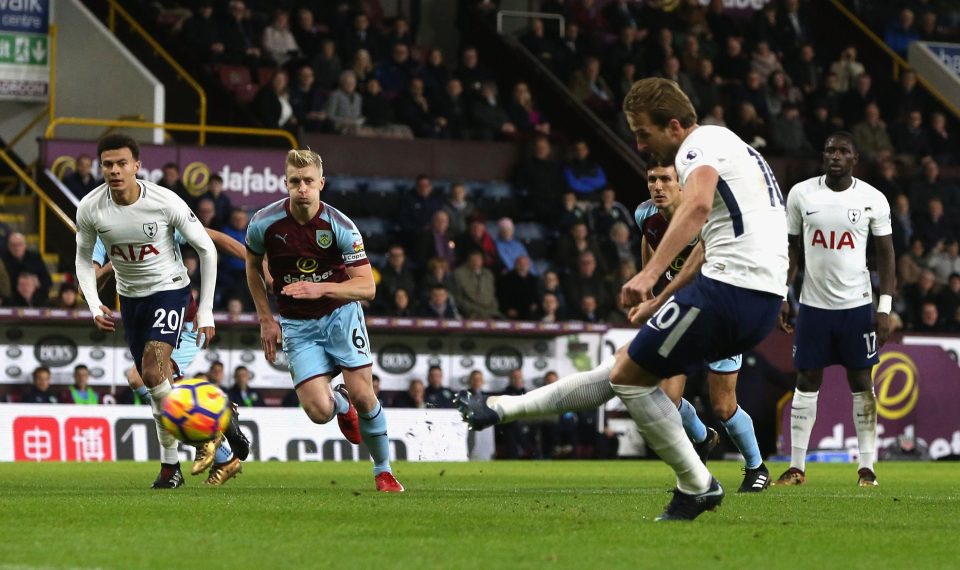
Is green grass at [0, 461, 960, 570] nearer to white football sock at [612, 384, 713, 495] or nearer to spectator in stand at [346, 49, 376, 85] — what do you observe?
white football sock at [612, 384, 713, 495]

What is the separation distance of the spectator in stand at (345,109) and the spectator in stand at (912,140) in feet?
30.0

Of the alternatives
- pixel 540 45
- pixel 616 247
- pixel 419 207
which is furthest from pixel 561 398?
pixel 540 45

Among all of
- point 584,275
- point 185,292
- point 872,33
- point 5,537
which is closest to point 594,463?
point 584,275

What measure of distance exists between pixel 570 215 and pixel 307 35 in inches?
193

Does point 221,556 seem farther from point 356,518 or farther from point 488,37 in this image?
point 488,37

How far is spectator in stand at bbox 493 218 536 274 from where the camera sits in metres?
22.7

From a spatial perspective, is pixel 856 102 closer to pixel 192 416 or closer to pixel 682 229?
pixel 192 416

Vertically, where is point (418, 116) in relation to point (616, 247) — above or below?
above

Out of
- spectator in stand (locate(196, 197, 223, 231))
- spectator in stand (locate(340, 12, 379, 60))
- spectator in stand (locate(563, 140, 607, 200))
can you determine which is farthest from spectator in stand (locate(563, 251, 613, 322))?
spectator in stand (locate(340, 12, 379, 60))

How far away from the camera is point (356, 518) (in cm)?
816

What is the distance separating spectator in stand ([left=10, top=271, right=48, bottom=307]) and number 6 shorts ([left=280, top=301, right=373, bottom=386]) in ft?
30.0

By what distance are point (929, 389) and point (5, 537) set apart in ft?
51.5

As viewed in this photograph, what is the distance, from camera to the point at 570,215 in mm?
23656

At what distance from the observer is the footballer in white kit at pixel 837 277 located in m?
12.8
